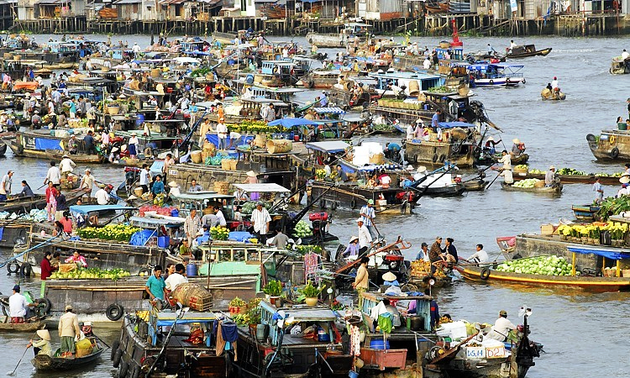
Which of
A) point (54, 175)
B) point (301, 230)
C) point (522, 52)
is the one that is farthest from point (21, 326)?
point (522, 52)

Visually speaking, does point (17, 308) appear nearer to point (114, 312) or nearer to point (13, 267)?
point (114, 312)

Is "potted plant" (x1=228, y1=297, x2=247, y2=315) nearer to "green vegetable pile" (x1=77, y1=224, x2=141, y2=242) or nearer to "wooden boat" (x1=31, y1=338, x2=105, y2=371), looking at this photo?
"wooden boat" (x1=31, y1=338, x2=105, y2=371)

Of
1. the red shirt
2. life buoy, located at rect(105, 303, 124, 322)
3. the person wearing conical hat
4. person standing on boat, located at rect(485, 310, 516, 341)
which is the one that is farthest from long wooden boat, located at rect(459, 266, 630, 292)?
the person wearing conical hat

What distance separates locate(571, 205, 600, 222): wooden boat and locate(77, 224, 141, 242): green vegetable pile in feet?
41.4

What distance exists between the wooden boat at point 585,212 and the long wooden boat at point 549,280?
5.25 meters

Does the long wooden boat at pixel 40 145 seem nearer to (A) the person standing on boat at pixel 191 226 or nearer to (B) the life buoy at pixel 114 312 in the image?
(A) the person standing on boat at pixel 191 226

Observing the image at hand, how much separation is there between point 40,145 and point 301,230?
69.8 feet

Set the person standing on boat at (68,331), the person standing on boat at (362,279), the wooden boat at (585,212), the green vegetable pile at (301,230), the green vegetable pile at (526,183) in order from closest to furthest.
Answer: the person standing on boat at (68,331)
the person standing on boat at (362,279)
the green vegetable pile at (301,230)
the wooden boat at (585,212)
the green vegetable pile at (526,183)

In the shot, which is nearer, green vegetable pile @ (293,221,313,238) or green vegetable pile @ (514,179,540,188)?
green vegetable pile @ (293,221,313,238)

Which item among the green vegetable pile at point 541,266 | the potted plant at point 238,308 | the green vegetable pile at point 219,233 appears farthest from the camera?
the green vegetable pile at point 541,266

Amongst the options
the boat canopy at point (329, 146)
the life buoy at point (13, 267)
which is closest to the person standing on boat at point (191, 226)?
the life buoy at point (13, 267)

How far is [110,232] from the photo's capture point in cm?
3027

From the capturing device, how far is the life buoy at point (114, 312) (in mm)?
26781

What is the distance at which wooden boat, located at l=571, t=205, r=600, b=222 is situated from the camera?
1389 inches
